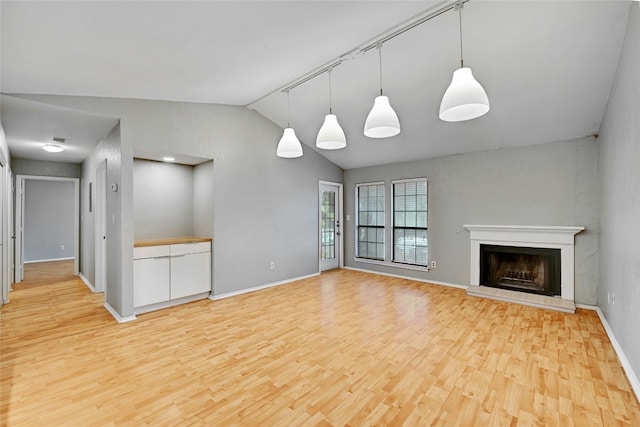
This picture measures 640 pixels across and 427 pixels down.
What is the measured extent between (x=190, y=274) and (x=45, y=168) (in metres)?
4.24

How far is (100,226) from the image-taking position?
182 inches

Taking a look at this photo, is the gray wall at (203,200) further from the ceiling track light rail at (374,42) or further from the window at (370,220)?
the window at (370,220)

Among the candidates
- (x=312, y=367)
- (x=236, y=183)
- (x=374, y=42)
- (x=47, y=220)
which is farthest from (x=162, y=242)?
(x=47, y=220)

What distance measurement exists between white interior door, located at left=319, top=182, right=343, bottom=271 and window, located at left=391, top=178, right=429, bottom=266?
1.34 meters

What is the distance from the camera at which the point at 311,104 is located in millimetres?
4508

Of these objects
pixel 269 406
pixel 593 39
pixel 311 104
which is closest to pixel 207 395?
pixel 269 406

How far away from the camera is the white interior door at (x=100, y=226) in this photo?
175 inches

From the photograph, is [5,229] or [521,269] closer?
[5,229]

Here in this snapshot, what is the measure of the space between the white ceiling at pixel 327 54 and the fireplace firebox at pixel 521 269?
1.68 m

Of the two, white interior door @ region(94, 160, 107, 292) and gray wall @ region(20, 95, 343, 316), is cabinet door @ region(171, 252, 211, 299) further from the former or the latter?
Result: white interior door @ region(94, 160, 107, 292)

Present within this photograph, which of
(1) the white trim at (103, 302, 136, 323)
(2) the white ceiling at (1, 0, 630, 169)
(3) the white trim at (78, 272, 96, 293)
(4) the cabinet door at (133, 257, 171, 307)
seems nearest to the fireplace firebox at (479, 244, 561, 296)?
(2) the white ceiling at (1, 0, 630, 169)

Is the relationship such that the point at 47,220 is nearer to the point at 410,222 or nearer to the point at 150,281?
the point at 150,281

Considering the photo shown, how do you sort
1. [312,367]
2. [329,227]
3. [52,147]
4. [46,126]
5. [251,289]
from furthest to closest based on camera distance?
[329,227] → [251,289] → [52,147] → [46,126] → [312,367]

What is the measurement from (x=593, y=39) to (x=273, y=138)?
419 centimetres
